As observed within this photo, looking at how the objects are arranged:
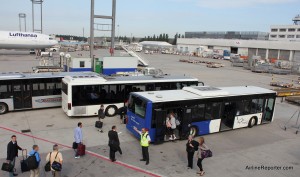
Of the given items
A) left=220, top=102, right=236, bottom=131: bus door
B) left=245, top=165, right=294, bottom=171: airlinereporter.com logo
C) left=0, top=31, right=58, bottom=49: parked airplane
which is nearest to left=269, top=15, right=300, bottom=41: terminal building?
left=0, top=31, right=58, bottom=49: parked airplane

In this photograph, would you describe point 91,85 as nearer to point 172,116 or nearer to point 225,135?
point 172,116

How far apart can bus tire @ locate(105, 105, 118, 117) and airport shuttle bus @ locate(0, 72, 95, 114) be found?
363 centimetres

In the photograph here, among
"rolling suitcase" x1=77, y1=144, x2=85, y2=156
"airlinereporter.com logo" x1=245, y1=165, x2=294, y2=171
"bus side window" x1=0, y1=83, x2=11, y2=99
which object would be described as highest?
"bus side window" x1=0, y1=83, x2=11, y2=99

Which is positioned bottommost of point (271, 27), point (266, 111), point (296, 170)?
point (296, 170)

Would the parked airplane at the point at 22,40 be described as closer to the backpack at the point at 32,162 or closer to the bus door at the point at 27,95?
the bus door at the point at 27,95

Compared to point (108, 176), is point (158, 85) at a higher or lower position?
higher

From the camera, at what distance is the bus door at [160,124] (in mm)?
11930

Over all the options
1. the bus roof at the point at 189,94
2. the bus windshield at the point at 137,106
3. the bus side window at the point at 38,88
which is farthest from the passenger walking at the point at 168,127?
the bus side window at the point at 38,88

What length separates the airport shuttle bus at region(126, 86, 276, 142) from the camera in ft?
39.7

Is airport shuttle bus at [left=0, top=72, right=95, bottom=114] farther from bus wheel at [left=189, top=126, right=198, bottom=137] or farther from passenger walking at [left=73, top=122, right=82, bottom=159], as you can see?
bus wheel at [left=189, top=126, right=198, bottom=137]

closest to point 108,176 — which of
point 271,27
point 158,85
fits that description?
point 158,85

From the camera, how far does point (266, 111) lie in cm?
1664

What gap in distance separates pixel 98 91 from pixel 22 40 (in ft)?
165

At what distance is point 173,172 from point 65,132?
6.47m
